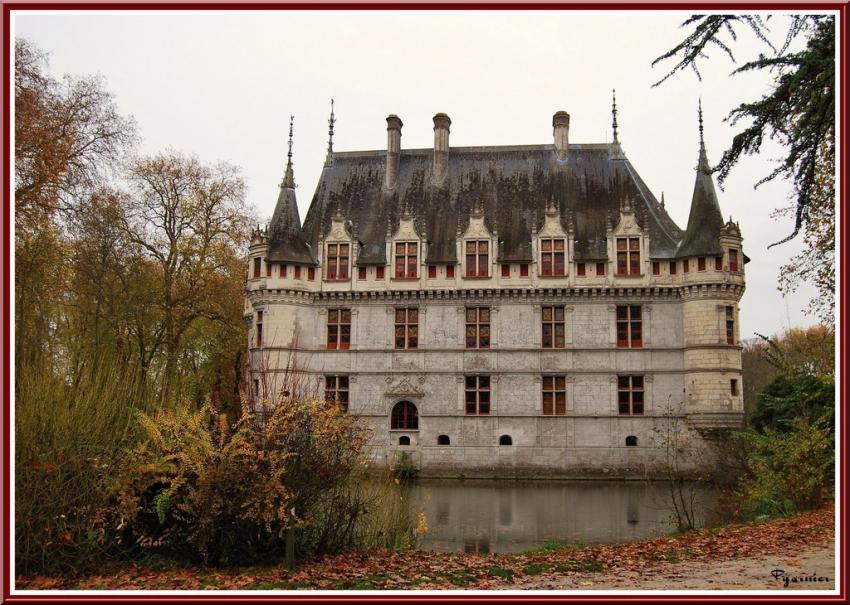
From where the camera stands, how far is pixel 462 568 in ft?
31.0

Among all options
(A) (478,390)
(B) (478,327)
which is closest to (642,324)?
(B) (478,327)

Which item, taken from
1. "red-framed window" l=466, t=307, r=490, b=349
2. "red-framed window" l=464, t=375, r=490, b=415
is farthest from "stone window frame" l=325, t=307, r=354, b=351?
"red-framed window" l=464, t=375, r=490, b=415

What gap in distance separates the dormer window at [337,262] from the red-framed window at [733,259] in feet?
48.9

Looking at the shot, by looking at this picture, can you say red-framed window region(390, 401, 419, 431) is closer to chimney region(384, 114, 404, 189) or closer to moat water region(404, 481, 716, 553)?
moat water region(404, 481, 716, 553)

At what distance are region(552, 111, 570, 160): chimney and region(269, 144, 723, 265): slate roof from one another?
1.04 ft

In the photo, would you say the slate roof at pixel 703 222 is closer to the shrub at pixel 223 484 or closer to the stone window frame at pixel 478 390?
the stone window frame at pixel 478 390

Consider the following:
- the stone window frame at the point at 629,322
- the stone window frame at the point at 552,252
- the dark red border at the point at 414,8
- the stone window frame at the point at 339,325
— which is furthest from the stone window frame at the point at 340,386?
the dark red border at the point at 414,8

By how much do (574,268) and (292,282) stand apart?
11.2 metres

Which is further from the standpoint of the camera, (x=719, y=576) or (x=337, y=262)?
(x=337, y=262)

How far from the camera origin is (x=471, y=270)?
94.0 feet

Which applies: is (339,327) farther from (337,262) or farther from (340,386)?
(337,262)

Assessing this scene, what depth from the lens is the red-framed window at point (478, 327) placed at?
28.1 meters

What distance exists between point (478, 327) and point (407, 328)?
283 centimetres

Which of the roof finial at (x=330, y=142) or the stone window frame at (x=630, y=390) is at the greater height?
the roof finial at (x=330, y=142)
